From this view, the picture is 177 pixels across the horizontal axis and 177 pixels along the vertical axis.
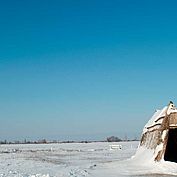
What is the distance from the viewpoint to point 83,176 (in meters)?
17.1

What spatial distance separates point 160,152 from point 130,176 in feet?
15.1

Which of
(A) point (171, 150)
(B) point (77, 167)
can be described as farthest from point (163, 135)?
(B) point (77, 167)

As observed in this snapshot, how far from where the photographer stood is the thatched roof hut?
21175 mm

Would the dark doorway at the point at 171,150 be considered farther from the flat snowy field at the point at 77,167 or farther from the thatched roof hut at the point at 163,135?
the flat snowy field at the point at 77,167

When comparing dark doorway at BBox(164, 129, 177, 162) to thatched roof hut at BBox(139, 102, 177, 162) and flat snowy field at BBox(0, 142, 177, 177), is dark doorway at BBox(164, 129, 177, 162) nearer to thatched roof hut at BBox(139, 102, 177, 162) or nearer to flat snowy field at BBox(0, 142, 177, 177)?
thatched roof hut at BBox(139, 102, 177, 162)

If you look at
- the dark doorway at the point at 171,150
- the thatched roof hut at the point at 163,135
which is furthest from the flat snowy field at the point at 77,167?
the dark doorway at the point at 171,150

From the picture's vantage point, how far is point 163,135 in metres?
21.8

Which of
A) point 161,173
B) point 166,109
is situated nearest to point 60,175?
point 161,173

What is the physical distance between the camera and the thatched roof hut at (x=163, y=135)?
21175 millimetres

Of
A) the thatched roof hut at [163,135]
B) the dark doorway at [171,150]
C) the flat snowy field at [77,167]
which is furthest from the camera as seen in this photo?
the dark doorway at [171,150]

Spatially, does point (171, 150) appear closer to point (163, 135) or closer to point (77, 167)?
point (163, 135)

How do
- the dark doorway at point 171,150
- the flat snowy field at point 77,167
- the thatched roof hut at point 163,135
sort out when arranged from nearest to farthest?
the flat snowy field at point 77,167 → the thatched roof hut at point 163,135 → the dark doorway at point 171,150

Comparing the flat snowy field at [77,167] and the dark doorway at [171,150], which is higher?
the dark doorway at [171,150]

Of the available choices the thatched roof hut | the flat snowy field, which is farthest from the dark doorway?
the flat snowy field
